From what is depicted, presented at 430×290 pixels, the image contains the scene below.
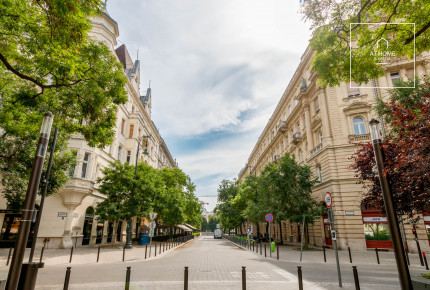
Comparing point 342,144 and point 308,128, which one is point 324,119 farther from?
point 308,128

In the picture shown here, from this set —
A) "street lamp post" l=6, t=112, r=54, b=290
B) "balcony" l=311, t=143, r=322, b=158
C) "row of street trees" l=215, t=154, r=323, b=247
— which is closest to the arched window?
"balcony" l=311, t=143, r=322, b=158

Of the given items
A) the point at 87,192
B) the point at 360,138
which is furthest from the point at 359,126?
the point at 87,192

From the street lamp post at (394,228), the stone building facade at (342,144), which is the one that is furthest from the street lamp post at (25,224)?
the stone building facade at (342,144)

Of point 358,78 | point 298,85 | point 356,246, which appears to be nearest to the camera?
point 358,78

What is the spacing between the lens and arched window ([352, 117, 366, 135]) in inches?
938

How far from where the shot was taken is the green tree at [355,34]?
23.8ft

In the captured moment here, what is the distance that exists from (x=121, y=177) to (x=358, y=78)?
21209mm

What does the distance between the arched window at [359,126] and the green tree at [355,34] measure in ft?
58.8

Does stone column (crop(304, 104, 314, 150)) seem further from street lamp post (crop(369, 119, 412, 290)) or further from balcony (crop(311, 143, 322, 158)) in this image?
street lamp post (crop(369, 119, 412, 290))

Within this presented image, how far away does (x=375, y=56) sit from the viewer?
7.66 meters

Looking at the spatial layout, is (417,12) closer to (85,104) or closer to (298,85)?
(85,104)

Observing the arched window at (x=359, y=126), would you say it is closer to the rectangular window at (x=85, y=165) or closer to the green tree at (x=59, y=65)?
the green tree at (x=59, y=65)

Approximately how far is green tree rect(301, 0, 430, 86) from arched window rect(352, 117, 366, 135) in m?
17.9

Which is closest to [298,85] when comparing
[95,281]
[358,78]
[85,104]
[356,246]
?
[356,246]
